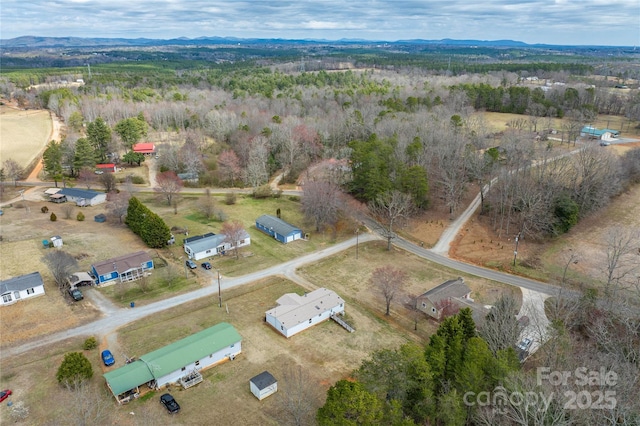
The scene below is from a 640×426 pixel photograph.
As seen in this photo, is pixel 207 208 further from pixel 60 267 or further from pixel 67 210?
pixel 60 267

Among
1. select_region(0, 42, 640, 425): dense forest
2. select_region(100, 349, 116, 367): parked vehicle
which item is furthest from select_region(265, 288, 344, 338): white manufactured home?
select_region(100, 349, 116, 367): parked vehicle

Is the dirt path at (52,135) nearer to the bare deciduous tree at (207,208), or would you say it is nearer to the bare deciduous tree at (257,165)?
the bare deciduous tree at (207,208)

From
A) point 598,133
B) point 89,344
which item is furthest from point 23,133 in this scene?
point 598,133

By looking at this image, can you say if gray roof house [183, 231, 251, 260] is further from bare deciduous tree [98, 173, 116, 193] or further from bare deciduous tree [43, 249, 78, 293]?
bare deciduous tree [98, 173, 116, 193]

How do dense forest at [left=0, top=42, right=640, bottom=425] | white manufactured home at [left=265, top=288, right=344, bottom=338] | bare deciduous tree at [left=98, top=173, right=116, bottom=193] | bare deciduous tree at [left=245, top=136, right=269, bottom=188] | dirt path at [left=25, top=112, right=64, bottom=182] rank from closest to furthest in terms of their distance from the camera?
dense forest at [left=0, top=42, right=640, bottom=425] < white manufactured home at [left=265, top=288, right=344, bottom=338] < bare deciduous tree at [left=98, top=173, right=116, bottom=193] < bare deciduous tree at [left=245, top=136, right=269, bottom=188] < dirt path at [left=25, top=112, right=64, bottom=182]

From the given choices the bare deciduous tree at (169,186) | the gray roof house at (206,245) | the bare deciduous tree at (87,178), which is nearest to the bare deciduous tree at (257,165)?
the bare deciduous tree at (169,186)

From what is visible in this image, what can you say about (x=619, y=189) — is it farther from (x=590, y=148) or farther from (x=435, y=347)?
(x=435, y=347)

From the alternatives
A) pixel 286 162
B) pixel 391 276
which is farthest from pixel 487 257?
pixel 286 162
